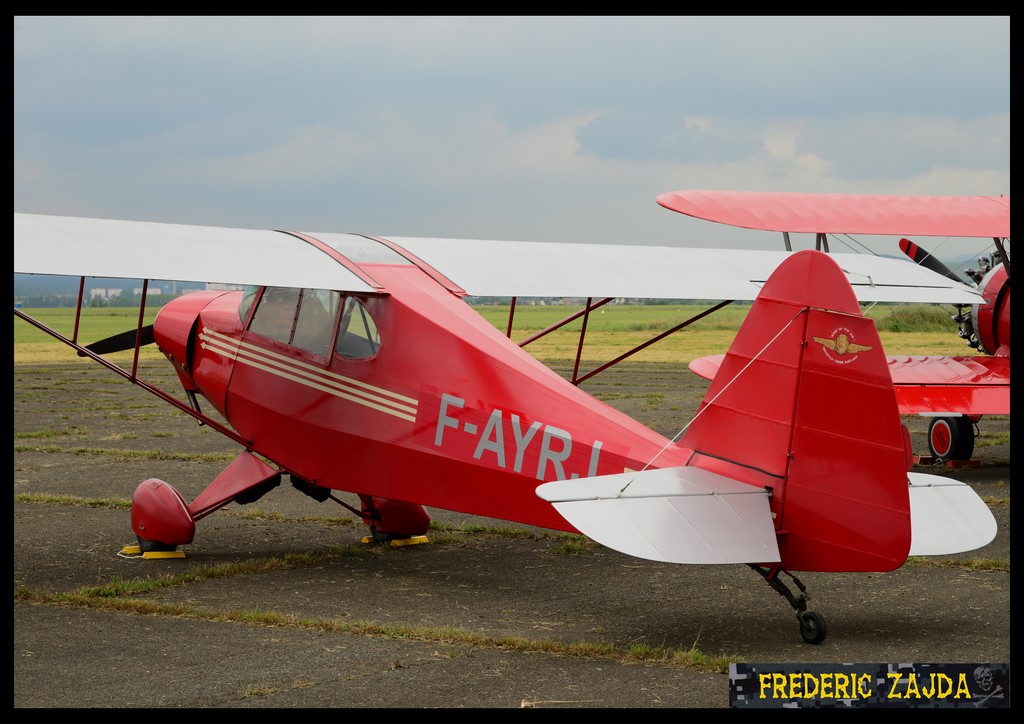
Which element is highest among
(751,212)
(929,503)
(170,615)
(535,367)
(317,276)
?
(751,212)

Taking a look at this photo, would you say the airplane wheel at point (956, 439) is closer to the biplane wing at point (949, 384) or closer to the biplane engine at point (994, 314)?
the biplane wing at point (949, 384)

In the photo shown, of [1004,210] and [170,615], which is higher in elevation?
[1004,210]

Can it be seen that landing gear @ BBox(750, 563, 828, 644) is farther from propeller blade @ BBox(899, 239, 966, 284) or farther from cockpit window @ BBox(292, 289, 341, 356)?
propeller blade @ BBox(899, 239, 966, 284)

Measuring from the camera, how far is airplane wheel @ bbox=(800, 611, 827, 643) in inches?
253

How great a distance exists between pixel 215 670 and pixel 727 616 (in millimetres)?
3186

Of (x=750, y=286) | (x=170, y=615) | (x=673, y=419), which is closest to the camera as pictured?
(x=170, y=615)

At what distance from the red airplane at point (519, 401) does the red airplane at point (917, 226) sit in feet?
1.70

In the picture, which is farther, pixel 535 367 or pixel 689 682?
pixel 535 367

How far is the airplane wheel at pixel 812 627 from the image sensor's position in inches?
253

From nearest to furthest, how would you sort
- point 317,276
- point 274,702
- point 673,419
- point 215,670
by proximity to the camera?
1. point 274,702
2. point 215,670
3. point 317,276
4. point 673,419

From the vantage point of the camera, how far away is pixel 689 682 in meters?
5.83

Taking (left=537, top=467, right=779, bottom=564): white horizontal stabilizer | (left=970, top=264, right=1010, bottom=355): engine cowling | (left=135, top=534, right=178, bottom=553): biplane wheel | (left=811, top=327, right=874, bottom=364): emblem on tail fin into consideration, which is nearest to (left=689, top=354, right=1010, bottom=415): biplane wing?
(left=970, top=264, right=1010, bottom=355): engine cowling
